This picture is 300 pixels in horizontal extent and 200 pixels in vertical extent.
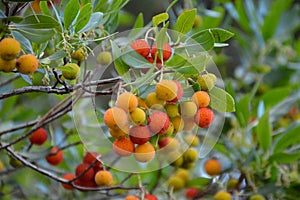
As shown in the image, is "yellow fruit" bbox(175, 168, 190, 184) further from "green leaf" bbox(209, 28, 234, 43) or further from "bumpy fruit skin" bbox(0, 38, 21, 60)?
"bumpy fruit skin" bbox(0, 38, 21, 60)

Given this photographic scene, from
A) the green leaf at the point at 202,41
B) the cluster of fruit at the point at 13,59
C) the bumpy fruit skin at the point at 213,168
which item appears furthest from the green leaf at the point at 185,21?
the bumpy fruit skin at the point at 213,168

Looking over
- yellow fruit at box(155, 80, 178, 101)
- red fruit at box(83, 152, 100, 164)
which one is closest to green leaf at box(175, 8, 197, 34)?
yellow fruit at box(155, 80, 178, 101)

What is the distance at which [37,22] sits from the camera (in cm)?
88

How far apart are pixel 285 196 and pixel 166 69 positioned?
2.14 ft

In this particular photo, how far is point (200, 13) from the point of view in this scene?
1.76 metres

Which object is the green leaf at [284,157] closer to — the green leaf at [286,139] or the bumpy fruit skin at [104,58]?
the green leaf at [286,139]

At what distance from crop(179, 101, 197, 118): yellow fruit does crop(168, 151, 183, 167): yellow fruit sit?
27 centimetres

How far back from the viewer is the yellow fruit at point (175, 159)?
120 cm

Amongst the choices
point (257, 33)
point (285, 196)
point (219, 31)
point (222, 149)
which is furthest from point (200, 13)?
point (219, 31)

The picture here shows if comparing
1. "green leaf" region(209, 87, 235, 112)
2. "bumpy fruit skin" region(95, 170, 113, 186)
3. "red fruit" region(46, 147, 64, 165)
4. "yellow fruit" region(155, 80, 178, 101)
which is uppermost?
"yellow fruit" region(155, 80, 178, 101)

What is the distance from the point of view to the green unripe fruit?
920 mm

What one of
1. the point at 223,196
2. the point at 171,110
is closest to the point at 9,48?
the point at 171,110

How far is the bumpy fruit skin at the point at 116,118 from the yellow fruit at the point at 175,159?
0.33m

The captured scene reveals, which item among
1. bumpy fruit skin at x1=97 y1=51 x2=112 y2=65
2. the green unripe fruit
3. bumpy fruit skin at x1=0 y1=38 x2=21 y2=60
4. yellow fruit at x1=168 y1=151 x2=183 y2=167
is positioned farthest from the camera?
yellow fruit at x1=168 y1=151 x2=183 y2=167
